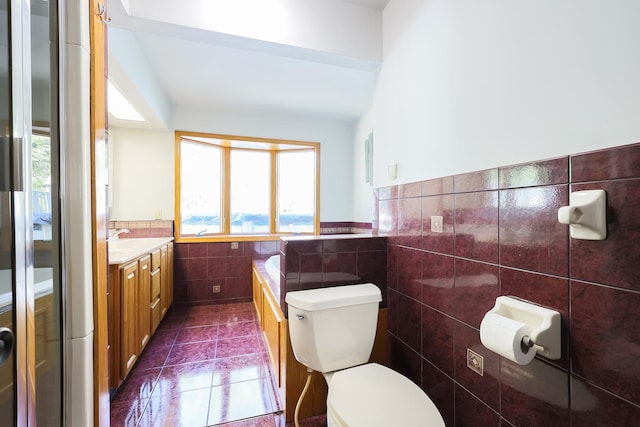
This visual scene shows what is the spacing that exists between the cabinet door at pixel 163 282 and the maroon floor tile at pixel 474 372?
2.67 meters

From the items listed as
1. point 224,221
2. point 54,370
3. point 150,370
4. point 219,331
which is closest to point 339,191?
point 224,221

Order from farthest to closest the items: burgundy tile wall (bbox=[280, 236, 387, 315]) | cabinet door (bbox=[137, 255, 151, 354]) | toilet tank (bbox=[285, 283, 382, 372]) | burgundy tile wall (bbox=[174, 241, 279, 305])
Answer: burgundy tile wall (bbox=[174, 241, 279, 305]) < cabinet door (bbox=[137, 255, 151, 354]) < burgundy tile wall (bbox=[280, 236, 387, 315]) < toilet tank (bbox=[285, 283, 382, 372])

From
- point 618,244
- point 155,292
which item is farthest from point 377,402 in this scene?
point 155,292

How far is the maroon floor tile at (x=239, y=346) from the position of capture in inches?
89.2

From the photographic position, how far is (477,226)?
3.65ft

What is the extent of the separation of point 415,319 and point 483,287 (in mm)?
507

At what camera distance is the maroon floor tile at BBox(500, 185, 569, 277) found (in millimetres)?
836

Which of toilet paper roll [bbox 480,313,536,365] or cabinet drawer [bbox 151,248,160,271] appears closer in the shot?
toilet paper roll [bbox 480,313,536,365]

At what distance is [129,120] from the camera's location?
2.88 meters

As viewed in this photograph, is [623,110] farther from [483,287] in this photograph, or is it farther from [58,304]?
[58,304]

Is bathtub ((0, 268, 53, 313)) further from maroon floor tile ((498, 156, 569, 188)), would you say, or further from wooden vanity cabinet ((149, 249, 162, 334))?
wooden vanity cabinet ((149, 249, 162, 334))

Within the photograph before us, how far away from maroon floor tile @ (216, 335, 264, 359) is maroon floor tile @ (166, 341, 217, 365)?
2.4 inches

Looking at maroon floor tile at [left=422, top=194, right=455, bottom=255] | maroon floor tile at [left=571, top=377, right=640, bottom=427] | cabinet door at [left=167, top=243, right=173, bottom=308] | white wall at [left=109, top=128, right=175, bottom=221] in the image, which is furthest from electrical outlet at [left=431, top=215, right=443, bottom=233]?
white wall at [left=109, top=128, right=175, bottom=221]

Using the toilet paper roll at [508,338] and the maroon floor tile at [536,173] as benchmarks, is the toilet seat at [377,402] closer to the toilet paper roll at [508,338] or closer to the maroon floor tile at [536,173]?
the toilet paper roll at [508,338]
